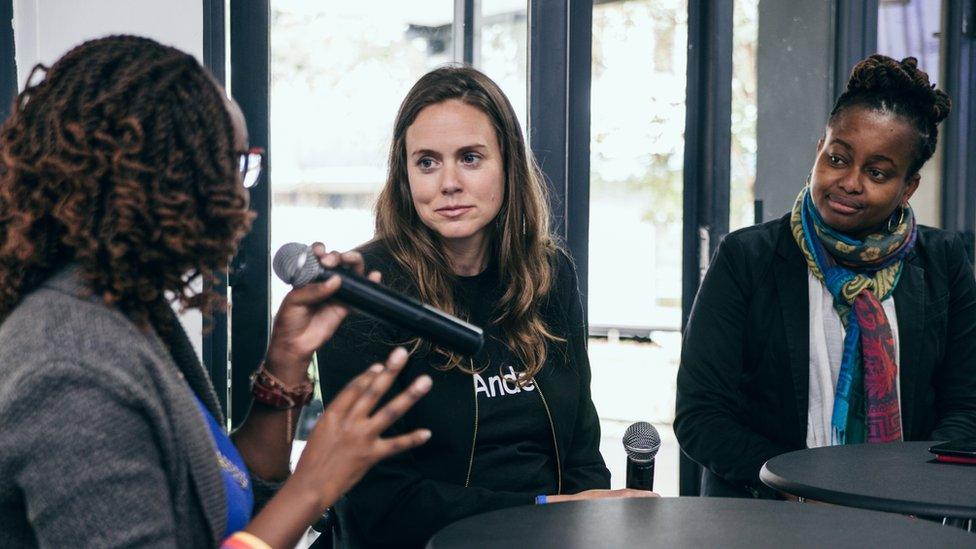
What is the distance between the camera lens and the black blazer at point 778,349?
7.23 ft

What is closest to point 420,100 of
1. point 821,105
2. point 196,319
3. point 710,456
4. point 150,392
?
point 196,319

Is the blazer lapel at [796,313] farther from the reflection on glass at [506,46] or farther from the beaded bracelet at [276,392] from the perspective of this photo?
the beaded bracelet at [276,392]

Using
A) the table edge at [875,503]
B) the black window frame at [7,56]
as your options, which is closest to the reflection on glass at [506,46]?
the black window frame at [7,56]

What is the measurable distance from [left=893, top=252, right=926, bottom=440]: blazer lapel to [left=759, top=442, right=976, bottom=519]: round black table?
0.40 m

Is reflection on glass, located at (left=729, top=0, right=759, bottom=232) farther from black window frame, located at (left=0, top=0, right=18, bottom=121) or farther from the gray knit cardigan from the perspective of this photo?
the gray knit cardigan

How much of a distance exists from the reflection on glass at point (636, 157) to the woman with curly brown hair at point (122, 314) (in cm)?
182

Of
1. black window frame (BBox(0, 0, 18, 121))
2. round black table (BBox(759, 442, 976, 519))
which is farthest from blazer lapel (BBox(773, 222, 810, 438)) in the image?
black window frame (BBox(0, 0, 18, 121))

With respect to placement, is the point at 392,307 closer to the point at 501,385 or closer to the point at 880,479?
the point at 501,385

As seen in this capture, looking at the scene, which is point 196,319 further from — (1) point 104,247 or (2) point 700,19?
(2) point 700,19

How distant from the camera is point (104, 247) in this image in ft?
3.23

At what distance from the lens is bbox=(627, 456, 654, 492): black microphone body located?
1627mm

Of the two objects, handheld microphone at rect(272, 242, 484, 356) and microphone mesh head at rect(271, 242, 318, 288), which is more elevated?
microphone mesh head at rect(271, 242, 318, 288)

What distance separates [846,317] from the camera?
2240mm

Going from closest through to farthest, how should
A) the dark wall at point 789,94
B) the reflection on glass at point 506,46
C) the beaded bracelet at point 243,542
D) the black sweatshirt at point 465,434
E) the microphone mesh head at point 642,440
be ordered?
the beaded bracelet at point 243,542, the microphone mesh head at point 642,440, the black sweatshirt at point 465,434, the reflection on glass at point 506,46, the dark wall at point 789,94
